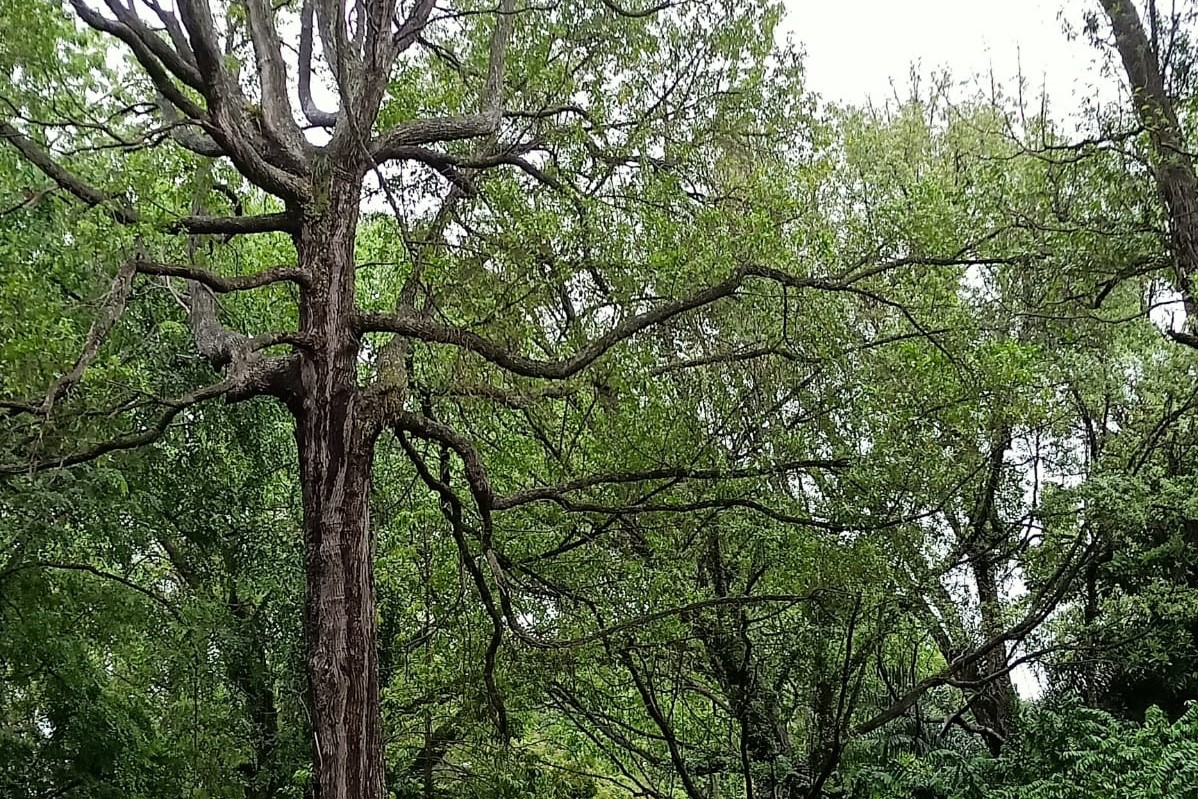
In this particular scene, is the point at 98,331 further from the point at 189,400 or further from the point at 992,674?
the point at 992,674

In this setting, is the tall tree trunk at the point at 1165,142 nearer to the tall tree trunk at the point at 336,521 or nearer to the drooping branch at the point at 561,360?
the drooping branch at the point at 561,360

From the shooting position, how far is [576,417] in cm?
602

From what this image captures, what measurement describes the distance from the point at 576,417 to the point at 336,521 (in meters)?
1.99

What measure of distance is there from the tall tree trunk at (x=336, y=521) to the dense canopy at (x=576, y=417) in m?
0.02

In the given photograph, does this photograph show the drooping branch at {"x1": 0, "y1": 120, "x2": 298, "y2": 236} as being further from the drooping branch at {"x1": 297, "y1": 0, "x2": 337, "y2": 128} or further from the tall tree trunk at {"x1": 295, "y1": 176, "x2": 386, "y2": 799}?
the drooping branch at {"x1": 297, "y1": 0, "x2": 337, "y2": 128}

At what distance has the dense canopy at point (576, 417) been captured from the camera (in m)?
4.67

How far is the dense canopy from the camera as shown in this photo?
467 centimetres

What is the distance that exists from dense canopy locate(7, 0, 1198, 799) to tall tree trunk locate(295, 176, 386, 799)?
0.06 feet

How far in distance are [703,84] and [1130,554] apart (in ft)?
15.6

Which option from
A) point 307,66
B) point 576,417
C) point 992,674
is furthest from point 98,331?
point 992,674

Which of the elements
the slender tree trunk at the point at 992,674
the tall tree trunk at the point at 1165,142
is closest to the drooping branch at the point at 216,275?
the tall tree trunk at the point at 1165,142

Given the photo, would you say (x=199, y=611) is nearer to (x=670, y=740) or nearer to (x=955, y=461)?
(x=670, y=740)

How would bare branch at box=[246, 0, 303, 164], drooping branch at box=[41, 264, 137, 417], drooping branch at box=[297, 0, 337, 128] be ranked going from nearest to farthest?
1. drooping branch at box=[41, 264, 137, 417]
2. bare branch at box=[246, 0, 303, 164]
3. drooping branch at box=[297, 0, 337, 128]

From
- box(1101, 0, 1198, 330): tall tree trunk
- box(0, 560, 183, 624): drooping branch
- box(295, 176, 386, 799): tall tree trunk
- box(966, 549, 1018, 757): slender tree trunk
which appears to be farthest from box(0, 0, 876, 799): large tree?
box(966, 549, 1018, 757): slender tree trunk
